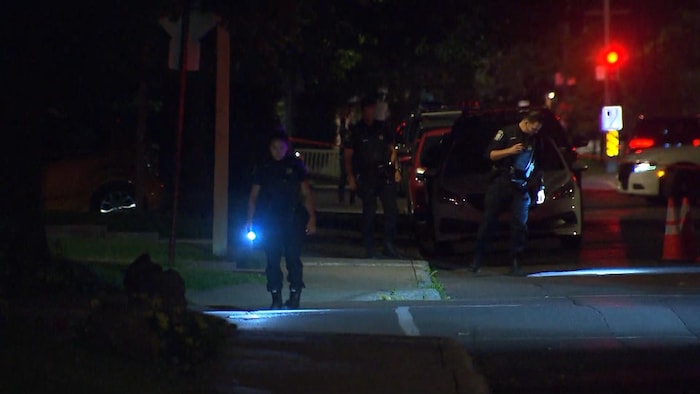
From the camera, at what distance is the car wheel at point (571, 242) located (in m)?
15.5

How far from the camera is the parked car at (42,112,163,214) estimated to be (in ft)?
61.9

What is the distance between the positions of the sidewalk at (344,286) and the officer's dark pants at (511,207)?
864mm

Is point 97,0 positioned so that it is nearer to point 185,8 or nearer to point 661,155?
point 185,8

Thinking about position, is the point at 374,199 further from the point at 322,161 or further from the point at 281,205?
the point at 322,161

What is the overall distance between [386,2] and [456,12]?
135 cm

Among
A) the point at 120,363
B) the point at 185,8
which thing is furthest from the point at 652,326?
the point at 185,8

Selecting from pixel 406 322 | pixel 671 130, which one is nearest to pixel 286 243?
pixel 406 322

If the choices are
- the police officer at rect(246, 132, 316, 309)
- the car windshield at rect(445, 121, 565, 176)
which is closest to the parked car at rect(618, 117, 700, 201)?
the car windshield at rect(445, 121, 565, 176)

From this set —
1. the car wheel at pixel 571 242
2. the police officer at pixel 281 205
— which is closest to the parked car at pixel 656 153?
the car wheel at pixel 571 242

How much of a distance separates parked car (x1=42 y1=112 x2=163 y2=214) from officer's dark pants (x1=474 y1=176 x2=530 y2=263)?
6827mm

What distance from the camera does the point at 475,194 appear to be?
15422 millimetres

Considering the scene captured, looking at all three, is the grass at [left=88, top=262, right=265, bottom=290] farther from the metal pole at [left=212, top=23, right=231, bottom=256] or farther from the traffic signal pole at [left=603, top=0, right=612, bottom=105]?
the traffic signal pole at [left=603, top=0, right=612, bottom=105]

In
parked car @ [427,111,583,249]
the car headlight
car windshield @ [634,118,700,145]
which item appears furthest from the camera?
car windshield @ [634,118,700,145]

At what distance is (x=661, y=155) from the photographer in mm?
22766
